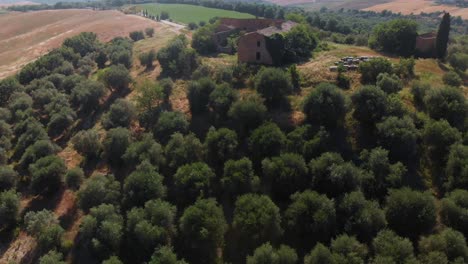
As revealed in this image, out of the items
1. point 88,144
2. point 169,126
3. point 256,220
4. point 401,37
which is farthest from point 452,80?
point 88,144

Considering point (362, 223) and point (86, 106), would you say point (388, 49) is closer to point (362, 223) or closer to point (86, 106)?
point (362, 223)

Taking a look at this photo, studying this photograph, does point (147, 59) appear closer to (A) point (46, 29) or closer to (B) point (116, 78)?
(B) point (116, 78)

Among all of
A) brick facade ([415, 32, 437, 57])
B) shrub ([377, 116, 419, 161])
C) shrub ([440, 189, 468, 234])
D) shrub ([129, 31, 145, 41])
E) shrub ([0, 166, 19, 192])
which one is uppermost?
brick facade ([415, 32, 437, 57])

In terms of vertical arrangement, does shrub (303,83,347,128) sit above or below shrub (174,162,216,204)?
above

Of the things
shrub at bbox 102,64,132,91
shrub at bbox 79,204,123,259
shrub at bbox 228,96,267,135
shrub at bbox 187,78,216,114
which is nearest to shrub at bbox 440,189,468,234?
shrub at bbox 228,96,267,135

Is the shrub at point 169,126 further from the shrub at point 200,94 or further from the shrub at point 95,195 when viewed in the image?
the shrub at point 95,195

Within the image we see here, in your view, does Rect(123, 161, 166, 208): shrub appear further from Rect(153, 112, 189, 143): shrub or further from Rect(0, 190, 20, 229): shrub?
Rect(0, 190, 20, 229): shrub

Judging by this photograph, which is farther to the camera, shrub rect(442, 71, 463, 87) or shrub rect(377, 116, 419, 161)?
shrub rect(442, 71, 463, 87)

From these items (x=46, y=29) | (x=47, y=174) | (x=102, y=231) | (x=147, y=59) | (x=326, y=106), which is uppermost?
(x=46, y=29)

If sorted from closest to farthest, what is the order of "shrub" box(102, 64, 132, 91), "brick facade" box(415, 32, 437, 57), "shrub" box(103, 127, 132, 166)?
"shrub" box(103, 127, 132, 166), "shrub" box(102, 64, 132, 91), "brick facade" box(415, 32, 437, 57)

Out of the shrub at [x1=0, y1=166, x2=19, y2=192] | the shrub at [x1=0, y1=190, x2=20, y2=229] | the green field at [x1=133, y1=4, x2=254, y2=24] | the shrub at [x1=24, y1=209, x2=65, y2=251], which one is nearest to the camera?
the shrub at [x1=24, y1=209, x2=65, y2=251]
